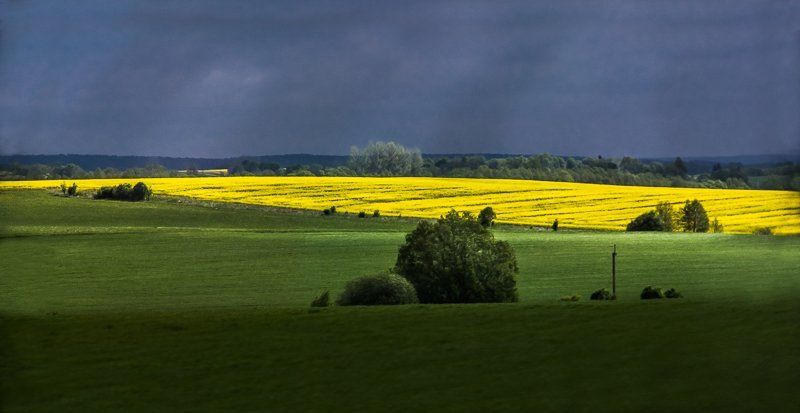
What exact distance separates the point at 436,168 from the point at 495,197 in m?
9.00

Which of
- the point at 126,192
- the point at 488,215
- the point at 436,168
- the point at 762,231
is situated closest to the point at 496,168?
the point at 436,168

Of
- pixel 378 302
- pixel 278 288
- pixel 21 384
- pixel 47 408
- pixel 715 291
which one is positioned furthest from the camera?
pixel 278 288

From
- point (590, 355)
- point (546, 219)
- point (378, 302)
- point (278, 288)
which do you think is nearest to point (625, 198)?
point (546, 219)

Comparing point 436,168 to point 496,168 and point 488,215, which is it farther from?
point 488,215

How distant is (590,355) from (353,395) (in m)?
4.75

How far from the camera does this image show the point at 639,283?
4284cm

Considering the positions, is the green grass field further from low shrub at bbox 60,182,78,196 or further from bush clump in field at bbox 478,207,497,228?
low shrub at bbox 60,182,78,196

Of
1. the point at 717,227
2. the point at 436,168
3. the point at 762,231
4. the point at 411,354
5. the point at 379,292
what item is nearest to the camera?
the point at 411,354

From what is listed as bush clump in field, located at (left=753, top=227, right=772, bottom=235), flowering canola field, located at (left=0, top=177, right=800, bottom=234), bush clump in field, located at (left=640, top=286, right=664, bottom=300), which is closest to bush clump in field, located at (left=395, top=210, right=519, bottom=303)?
bush clump in field, located at (left=640, top=286, right=664, bottom=300)

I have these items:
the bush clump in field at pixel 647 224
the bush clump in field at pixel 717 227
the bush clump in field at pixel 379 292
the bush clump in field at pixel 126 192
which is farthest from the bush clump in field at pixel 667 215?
the bush clump in field at pixel 379 292

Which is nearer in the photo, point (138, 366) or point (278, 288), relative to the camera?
point (138, 366)

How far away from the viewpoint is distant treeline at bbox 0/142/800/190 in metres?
74.6

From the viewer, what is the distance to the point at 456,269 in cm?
3359

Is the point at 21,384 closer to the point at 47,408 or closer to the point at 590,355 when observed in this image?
the point at 47,408
